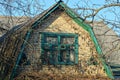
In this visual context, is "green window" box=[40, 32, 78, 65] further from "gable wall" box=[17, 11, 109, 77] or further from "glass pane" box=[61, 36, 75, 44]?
"gable wall" box=[17, 11, 109, 77]

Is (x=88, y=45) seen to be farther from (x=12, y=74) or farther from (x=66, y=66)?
(x=12, y=74)

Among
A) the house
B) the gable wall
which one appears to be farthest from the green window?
the gable wall

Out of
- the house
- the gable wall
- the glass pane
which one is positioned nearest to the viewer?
the house

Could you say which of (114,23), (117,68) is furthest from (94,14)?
(117,68)

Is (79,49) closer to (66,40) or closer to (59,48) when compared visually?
(66,40)

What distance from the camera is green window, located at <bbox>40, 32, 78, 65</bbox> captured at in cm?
1795

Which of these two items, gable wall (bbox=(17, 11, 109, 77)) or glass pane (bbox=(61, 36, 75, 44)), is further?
glass pane (bbox=(61, 36, 75, 44))

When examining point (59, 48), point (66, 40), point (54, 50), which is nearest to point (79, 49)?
point (66, 40)

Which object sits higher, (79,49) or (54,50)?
(79,49)

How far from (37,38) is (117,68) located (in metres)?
6.56

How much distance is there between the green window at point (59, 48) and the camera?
17953mm

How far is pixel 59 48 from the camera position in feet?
59.9

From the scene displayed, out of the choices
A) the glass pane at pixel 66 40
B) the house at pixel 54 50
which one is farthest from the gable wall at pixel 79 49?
the glass pane at pixel 66 40

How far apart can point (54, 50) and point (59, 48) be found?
0.30 m
